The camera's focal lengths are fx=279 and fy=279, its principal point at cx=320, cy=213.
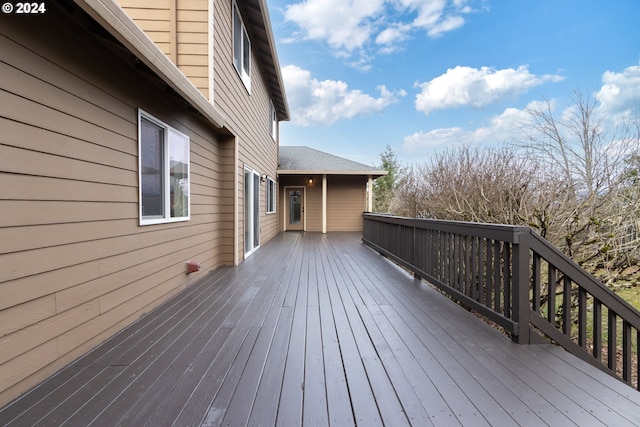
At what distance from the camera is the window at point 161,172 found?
2.80 metres

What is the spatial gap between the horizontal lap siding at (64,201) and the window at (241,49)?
2.95 metres

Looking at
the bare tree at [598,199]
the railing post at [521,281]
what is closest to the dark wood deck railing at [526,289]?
the railing post at [521,281]

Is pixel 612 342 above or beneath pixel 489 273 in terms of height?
beneath

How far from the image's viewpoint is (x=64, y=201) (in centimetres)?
184

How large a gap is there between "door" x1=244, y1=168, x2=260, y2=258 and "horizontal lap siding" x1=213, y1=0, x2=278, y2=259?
0.87 ft

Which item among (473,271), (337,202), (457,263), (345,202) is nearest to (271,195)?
(337,202)

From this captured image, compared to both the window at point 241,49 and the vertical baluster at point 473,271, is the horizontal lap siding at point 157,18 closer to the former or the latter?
the window at point 241,49

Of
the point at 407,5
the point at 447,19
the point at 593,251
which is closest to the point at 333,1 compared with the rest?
the point at 407,5

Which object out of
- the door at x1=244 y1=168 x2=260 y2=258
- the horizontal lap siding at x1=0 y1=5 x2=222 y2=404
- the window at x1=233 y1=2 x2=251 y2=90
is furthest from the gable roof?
the horizontal lap siding at x1=0 y1=5 x2=222 y2=404

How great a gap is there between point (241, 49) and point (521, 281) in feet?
19.3

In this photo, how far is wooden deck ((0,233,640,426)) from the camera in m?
1.39

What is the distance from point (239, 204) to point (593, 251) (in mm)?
5056

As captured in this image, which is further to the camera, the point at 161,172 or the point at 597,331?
the point at 161,172

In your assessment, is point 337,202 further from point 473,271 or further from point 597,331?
point 597,331
